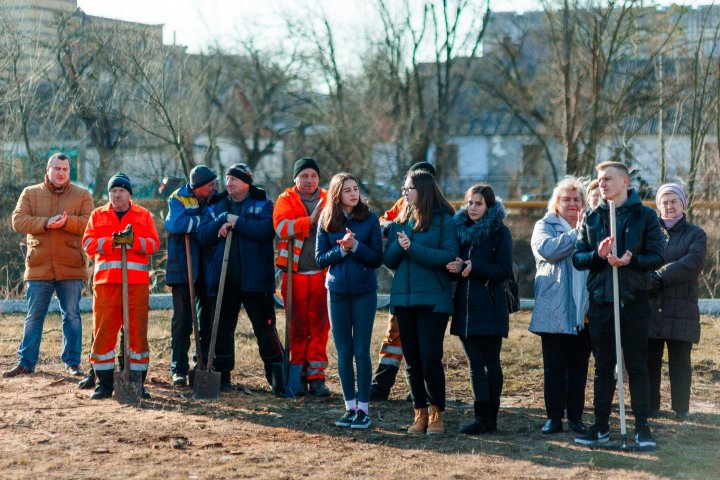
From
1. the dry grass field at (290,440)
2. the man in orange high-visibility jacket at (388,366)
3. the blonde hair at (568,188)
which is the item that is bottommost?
the dry grass field at (290,440)

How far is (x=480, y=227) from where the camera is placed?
6707 mm

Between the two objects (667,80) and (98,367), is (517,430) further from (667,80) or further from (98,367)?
(667,80)

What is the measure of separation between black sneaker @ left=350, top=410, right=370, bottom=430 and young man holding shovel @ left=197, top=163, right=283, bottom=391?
5.15 ft

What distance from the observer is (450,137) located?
2547 cm

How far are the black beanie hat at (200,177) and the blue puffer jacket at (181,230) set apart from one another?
98mm

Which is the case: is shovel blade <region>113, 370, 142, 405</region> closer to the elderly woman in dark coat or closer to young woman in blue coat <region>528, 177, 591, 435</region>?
young woman in blue coat <region>528, 177, 591, 435</region>

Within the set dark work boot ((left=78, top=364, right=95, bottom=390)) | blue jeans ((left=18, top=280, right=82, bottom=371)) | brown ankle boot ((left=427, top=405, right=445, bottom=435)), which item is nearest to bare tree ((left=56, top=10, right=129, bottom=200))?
blue jeans ((left=18, top=280, right=82, bottom=371))

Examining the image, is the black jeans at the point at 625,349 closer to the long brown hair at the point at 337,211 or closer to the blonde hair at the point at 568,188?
the blonde hair at the point at 568,188

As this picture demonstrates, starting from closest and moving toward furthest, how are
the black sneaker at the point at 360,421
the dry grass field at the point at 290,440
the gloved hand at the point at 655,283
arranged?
the dry grass field at the point at 290,440 < the black sneaker at the point at 360,421 < the gloved hand at the point at 655,283

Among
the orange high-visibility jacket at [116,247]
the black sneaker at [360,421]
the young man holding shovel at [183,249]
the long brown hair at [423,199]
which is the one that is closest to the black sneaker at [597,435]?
the black sneaker at [360,421]

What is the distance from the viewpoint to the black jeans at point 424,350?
261 inches

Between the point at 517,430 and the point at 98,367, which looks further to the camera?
the point at 98,367

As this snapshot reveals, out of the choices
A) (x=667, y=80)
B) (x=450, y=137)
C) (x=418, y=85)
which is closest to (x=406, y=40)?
(x=418, y=85)

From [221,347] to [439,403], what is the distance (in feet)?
7.81
